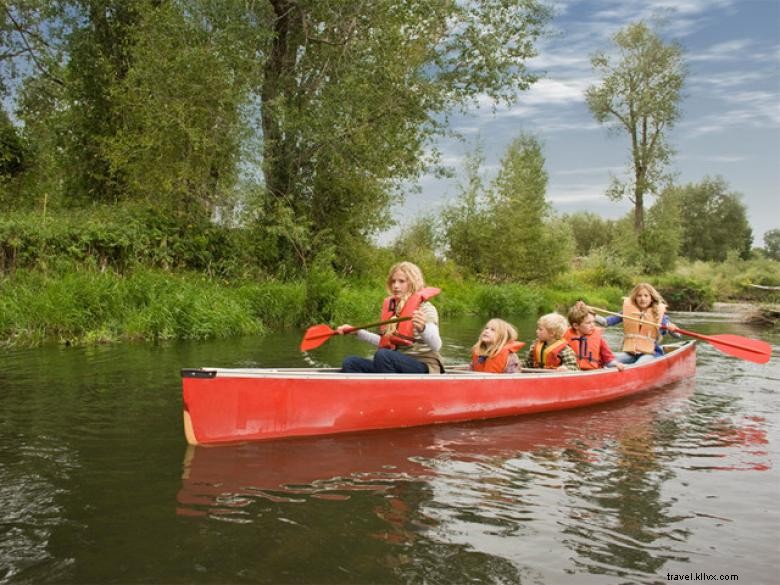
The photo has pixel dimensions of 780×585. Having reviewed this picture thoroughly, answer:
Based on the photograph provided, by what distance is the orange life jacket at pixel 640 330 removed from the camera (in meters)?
8.61

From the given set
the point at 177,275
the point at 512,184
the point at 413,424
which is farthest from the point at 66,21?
the point at 413,424

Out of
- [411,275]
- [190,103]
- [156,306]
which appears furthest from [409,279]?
[190,103]

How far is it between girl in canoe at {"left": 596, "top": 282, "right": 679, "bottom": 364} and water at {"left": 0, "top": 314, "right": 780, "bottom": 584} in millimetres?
2066

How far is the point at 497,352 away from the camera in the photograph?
645cm

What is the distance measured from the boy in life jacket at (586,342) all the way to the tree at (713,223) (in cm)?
4556

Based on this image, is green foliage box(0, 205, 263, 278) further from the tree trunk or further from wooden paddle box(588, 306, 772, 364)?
wooden paddle box(588, 306, 772, 364)

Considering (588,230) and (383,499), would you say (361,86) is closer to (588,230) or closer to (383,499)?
(383,499)

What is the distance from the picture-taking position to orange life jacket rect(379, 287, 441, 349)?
5418 mm

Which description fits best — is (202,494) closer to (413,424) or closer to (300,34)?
(413,424)

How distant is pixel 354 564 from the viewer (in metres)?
3.04

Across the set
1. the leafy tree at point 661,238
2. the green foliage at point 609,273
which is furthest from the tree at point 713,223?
the green foliage at point 609,273

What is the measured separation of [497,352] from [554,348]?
847mm

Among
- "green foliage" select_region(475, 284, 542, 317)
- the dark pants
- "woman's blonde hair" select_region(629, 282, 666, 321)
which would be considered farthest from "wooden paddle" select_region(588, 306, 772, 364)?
"green foliage" select_region(475, 284, 542, 317)

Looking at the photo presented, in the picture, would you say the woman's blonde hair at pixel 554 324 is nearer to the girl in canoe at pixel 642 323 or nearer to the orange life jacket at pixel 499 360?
the orange life jacket at pixel 499 360
